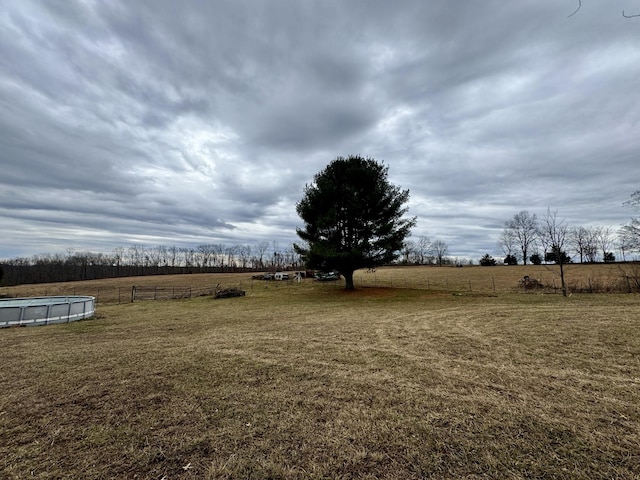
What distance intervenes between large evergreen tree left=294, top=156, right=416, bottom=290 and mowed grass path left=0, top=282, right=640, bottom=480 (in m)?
13.5

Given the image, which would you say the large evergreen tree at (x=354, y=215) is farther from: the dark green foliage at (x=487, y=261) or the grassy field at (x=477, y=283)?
the dark green foliage at (x=487, y=261)

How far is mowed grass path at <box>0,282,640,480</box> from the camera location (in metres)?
2.84

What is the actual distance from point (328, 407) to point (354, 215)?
59.8ft

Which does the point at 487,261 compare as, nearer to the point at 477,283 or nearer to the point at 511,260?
the point at 511,260

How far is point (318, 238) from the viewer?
22625 mm

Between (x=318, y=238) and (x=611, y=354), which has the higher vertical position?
(x=318, y=238)

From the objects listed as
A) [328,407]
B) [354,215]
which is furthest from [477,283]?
[328,407]

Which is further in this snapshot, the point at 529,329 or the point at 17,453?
the point at 529,329

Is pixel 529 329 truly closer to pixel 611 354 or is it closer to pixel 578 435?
pixel 611 354

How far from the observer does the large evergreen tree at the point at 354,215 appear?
69.8ft

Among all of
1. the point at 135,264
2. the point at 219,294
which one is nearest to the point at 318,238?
the point at 219,294

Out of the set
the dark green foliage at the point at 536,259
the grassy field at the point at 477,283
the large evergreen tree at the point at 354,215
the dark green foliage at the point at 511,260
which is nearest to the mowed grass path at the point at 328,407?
the large evergreen tree at the point at 354,215

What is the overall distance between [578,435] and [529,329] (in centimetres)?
660

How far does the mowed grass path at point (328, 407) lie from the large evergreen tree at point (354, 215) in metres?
13.5
